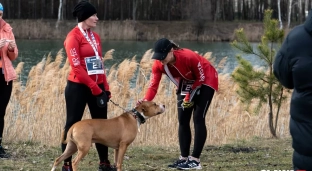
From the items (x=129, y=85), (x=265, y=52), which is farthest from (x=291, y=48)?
(x=129, y=85)

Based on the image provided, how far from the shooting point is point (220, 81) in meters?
Result: 11.5

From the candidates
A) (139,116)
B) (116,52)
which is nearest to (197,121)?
(139,116)

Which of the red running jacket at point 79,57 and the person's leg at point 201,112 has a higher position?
the red running jacket at point 79,57

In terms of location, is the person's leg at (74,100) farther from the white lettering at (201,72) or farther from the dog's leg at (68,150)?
the white lettering at (201,72)

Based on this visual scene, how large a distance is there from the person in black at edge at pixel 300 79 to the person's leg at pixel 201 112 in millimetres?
2705

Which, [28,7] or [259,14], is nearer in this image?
[28,7]

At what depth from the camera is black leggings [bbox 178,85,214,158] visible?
6.81m

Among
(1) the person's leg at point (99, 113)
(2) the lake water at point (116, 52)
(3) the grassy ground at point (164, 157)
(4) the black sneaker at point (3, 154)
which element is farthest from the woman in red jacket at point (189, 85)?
(2) the lake water at point (116, 52)

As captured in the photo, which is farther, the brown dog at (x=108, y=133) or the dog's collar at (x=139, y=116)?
the dog's collar at (x=139, y=116)

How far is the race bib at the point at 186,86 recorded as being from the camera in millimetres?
6891

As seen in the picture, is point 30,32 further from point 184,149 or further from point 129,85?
point 184,149

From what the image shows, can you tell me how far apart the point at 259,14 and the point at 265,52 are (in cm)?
4244

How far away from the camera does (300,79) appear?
3.93m

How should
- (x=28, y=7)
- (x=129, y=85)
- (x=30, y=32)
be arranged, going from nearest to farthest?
(x=129, y=85), (x=30, y=32), (x=28, y=7)
